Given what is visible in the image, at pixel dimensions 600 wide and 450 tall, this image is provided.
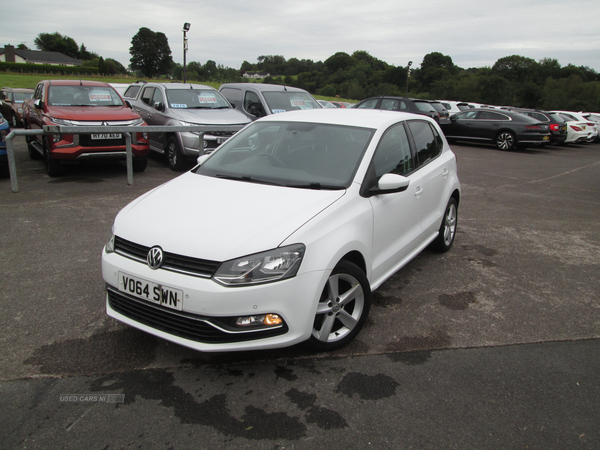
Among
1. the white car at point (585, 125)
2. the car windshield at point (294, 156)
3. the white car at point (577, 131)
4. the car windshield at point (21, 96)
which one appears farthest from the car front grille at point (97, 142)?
the white car at point (585, 125)

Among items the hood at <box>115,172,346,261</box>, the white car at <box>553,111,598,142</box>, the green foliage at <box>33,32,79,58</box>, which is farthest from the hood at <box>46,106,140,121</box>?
the green foliage at <box>33,32,79,58</box>

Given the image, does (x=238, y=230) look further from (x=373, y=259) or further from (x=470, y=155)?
(x=470, y=155)

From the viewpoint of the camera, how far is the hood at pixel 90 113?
8.29 meters

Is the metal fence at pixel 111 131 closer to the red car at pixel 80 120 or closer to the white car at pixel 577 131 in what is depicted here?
the red car at pixel 80 120

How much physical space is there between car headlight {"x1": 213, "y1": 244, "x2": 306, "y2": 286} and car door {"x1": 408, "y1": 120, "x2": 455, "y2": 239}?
2.04m

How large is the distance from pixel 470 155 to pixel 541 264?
37.3 feet

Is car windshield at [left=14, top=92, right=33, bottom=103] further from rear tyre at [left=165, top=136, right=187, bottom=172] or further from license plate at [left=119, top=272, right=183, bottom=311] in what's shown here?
license plate at [left=119, top=272, right=183, bottom=311]

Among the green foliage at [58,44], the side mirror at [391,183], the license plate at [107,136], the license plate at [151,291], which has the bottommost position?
the license plate at [151,291]

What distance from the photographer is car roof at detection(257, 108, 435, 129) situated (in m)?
4.04

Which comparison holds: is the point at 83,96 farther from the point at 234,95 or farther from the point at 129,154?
the point at 234,95

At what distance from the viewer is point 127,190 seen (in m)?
8.04

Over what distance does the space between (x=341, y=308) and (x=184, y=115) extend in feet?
25.5

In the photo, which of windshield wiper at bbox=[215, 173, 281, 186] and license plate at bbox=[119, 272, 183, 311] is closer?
license plate at bbox=[119, 272, 183, 311]

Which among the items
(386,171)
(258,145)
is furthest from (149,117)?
(386,171)
